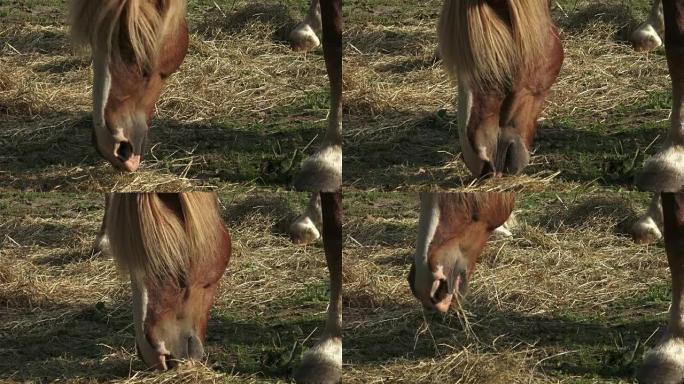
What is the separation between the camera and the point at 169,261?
5.12 metres

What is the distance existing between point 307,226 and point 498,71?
1103 millimetres

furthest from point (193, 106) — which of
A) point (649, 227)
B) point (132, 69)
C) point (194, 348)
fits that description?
point (649, 227)

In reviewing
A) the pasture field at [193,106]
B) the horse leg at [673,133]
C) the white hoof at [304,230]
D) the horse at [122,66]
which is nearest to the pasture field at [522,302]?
the white hoof at [304,230]

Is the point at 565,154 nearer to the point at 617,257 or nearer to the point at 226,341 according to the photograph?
the point at 617,257

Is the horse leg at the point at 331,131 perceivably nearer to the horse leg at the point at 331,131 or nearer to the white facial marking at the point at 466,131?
the horse leg at the point at 331,131

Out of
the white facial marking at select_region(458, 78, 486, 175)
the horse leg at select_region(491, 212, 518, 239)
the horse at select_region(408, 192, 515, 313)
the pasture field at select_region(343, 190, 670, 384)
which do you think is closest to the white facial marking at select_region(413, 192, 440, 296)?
the horse at select_region(408, 192, 515, 313)

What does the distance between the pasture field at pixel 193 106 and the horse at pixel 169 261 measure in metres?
0.13

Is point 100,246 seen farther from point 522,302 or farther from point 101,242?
point 522,302

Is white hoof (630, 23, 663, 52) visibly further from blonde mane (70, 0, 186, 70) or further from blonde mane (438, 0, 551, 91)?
blonde mane (70, 0, 186, 70)

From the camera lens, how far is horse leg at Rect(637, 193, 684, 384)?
536 cm

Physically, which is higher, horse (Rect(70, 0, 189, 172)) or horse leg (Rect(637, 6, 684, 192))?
horse (Rect(70, 0, 189, 172))

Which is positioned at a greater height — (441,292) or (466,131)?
(466,131)

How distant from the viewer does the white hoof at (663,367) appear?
5.37 m

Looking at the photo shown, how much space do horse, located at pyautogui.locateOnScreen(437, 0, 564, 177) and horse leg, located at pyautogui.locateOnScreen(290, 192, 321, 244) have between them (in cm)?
96
